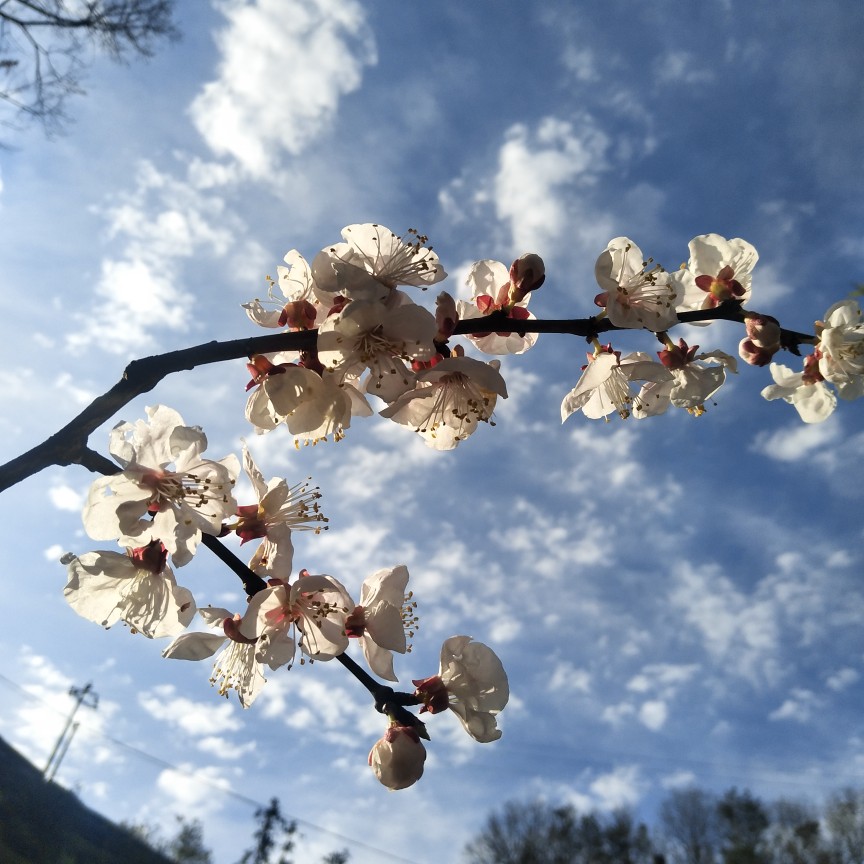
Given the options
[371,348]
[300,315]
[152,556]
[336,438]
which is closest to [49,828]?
[152,556]

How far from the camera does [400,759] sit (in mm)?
1136

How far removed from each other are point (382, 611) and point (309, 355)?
51 centimetres

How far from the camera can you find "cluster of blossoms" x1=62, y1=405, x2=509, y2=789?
3.62ft

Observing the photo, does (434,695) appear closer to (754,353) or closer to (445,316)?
(445,316)

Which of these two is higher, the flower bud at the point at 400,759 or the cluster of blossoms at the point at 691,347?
the cluster of blossoms at the point at 691,347

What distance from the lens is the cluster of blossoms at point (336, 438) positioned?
3.63 feet

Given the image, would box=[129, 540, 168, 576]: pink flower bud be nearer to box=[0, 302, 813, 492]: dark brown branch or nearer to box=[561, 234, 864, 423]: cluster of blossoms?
box=[0, 302, 813, 492]: dark brown branch

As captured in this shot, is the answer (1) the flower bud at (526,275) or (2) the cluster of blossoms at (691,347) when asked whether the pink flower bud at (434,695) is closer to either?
(2) the cluster of blossoms at (691,347)

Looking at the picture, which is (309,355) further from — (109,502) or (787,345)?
(787,345)

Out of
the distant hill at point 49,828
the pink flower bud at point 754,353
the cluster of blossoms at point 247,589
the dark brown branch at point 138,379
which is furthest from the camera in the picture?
the distant hill at point 49,828

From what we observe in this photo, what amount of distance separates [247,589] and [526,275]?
0.84 metres

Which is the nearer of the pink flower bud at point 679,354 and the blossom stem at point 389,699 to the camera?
the blossom stem at point 389,699

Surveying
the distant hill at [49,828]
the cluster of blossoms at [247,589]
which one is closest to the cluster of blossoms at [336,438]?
the cluster of blossoms at [247,589]

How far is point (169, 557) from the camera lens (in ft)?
3.67
